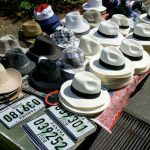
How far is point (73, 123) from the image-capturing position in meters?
3.24

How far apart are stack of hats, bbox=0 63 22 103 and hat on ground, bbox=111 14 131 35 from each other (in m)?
2.00

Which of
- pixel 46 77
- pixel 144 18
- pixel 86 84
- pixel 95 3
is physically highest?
pixel 86 84

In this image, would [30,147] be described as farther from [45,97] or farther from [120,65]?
[120,65]

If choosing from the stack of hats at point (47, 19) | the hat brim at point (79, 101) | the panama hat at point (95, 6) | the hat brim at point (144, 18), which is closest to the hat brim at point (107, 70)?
the hat brim at point (79, 101)

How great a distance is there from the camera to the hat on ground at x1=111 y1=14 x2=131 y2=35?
4988 millimetres

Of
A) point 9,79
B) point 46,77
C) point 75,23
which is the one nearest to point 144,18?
point 75,23

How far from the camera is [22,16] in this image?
25.1 feet

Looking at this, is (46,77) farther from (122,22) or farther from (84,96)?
(122,22)

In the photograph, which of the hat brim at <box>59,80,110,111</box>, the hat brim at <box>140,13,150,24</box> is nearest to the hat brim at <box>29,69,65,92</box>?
the hat brim at <box>59,80,110,111</box>

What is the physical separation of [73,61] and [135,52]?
0.89 meters

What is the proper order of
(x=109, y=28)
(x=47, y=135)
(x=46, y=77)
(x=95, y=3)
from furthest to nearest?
(x=95, y=3) < (x=109, y=28) < (x=46, y=77) < (x=47, y=135)

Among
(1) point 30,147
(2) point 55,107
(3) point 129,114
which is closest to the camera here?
(1) point 30,147

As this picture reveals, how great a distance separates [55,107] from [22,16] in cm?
467

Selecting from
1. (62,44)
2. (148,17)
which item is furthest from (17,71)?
(148,17)
